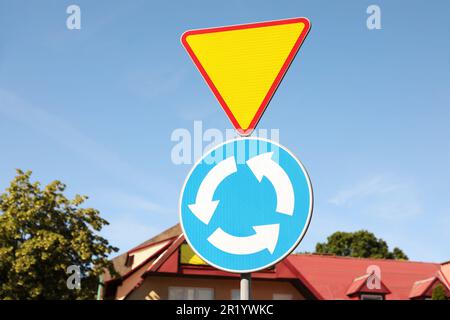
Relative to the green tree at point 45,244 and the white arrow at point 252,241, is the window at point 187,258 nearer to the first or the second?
the green tree at point 45,244

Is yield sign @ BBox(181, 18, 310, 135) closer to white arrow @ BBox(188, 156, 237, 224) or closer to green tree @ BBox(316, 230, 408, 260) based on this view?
white arrow @ BBox(188, 156, 237, 224)

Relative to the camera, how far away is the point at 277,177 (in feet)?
9.07

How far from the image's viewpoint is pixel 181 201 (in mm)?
2875

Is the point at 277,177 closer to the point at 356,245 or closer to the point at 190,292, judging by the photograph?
the point at 190,292

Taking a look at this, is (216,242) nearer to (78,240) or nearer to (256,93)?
(256,93)

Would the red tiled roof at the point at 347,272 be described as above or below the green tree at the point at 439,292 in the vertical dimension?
above

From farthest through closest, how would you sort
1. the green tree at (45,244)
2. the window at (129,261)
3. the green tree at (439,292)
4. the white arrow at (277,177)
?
1. the window at (129,261)
2. the green tree at (439,292)
3. the green tree at (45,244)
4. the white arrow at (277,177)

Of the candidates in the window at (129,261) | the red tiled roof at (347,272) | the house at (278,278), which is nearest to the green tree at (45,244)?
the house at (278,278)

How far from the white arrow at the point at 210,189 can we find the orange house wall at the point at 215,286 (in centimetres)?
2575

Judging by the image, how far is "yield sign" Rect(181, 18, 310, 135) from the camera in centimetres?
303

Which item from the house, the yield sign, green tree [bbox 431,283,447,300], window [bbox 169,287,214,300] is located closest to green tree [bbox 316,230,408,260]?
the house

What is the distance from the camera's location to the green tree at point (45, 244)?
25.4 metres

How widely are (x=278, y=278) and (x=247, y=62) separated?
94.2 feet

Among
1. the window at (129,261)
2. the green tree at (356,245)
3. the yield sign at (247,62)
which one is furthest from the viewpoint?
the green tree at (356,245)
